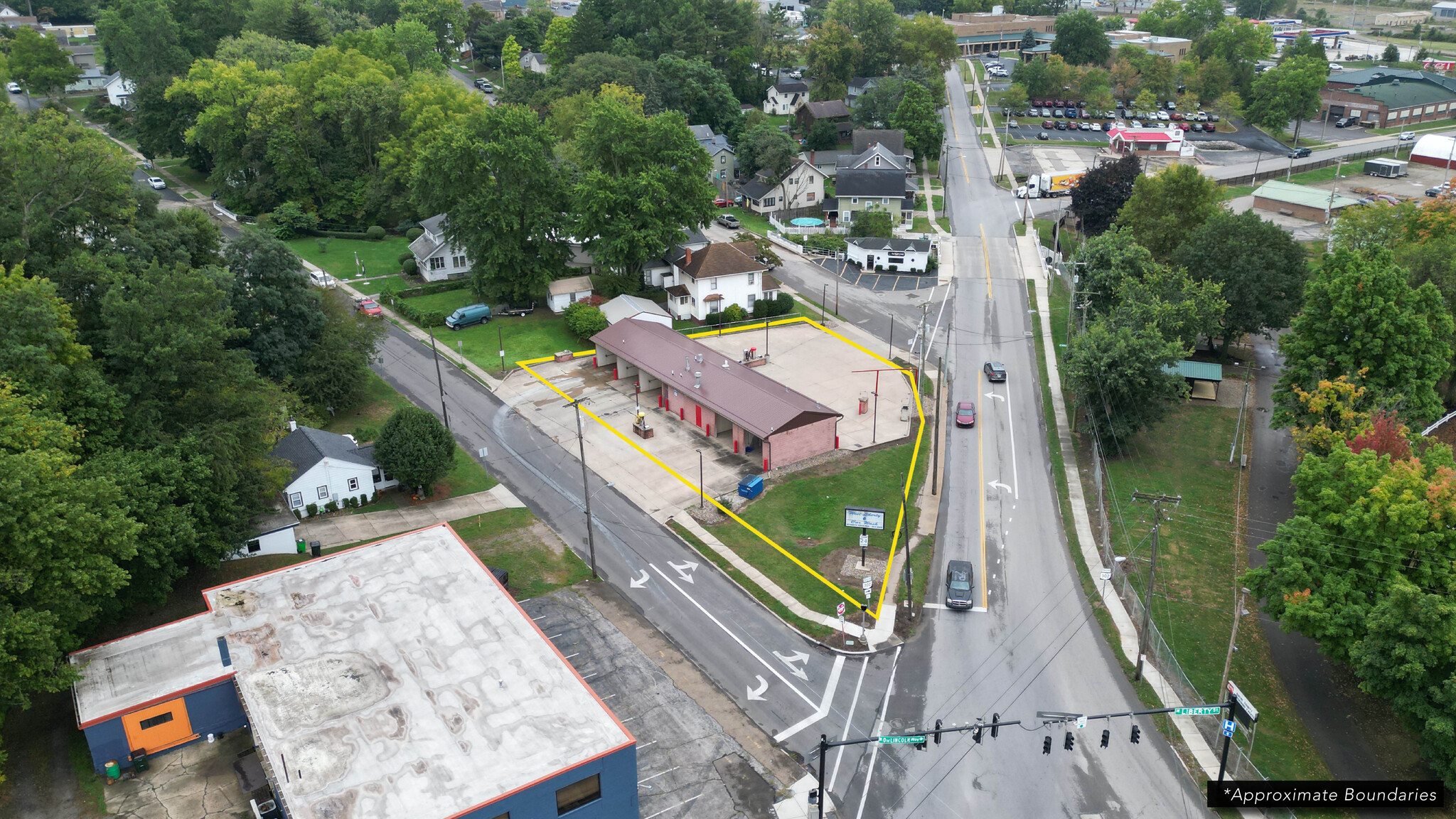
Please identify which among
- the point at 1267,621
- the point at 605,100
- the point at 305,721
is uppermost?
the point at 605,100

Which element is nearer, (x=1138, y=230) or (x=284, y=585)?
(x=284, y=585)

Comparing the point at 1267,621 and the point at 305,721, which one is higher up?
the point at 305,721

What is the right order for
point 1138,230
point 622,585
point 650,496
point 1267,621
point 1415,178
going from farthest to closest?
point 1415,178 → point 1138,230 → point 650,496 → point 622,585 → point 1267,621

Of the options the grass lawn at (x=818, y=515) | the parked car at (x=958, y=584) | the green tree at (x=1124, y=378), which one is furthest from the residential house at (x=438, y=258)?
the parked car at (x=958, y=584)

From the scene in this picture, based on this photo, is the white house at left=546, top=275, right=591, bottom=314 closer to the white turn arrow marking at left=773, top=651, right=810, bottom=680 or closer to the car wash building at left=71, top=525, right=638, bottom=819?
the car wash building at left=71, top=525, right=638, bottom=819

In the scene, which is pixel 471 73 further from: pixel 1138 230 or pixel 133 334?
pixel 133 334

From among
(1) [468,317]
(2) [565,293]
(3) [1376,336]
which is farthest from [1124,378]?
(1) [468,317]

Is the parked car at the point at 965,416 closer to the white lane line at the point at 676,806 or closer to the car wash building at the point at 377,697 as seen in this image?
the car wash building at the point at 377,697

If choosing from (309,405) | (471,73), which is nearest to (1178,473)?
(309,405)

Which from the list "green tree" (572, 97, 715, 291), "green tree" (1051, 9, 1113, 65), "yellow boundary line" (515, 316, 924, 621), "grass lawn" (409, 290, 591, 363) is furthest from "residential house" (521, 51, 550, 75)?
"yellow boundary line" (515, 316, 924, 621)
